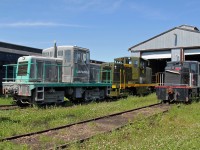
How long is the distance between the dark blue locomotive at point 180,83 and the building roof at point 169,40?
497 inches

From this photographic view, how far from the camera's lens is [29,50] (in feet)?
83.5

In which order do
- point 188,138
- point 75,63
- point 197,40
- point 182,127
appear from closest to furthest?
point 188,138, point 182,127, point 75,63, point 197,40

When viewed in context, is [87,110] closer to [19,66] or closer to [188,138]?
[19,66]

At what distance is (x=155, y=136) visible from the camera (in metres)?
8.04

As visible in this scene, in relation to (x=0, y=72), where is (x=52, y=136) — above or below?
below

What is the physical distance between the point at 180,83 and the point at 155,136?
9.99 metres

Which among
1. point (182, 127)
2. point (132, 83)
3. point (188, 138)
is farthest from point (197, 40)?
point (188, 138)

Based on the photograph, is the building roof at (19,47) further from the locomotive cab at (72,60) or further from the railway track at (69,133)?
the railway track at (69,133)

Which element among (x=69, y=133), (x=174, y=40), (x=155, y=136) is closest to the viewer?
(x=155, y=136)

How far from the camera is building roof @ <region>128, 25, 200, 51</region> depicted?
30.5 meters

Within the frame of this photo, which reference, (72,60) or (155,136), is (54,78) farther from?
(155,136)

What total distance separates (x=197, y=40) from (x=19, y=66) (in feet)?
65.7

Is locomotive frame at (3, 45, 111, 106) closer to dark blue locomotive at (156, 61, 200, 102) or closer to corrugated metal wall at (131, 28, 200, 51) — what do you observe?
dark blue locomotive at (156, 61, 200, 102)

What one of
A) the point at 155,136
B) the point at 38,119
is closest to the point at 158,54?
the point at 38,119
